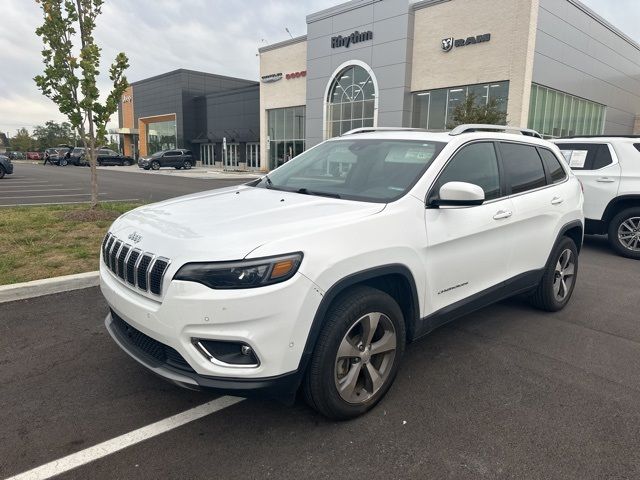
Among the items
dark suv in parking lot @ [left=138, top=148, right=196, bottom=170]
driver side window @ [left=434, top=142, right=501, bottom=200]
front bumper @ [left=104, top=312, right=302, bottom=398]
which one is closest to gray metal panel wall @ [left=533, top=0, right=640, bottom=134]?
driver side window @ [left=434, top=142, right=501, bottom=200]

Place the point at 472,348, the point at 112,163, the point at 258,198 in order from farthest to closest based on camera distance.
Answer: the point at 112,163 → the point at 472,348 → the point at 258,198

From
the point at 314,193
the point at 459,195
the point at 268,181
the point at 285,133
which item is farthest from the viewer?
the point at 285,133

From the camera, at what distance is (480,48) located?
22.9 m

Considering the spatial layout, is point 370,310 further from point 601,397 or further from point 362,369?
point 601,397

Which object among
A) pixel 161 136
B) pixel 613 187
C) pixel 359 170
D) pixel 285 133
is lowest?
pixel 613 187

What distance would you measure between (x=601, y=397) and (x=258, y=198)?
2.79 meters

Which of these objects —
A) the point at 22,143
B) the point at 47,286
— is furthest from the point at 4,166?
the point at 22,143

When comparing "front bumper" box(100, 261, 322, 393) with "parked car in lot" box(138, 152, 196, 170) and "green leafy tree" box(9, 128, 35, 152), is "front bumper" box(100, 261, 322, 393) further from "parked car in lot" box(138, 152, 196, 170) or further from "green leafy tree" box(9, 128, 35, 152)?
"green leafy tree" box(9, 128, 35, 152)

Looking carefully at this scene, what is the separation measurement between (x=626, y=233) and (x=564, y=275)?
12.5 ft

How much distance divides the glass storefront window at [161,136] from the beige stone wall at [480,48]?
38427mm

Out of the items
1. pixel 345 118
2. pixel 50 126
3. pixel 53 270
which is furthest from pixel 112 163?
pixel 50 126

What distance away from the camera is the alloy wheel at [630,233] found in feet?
24.7

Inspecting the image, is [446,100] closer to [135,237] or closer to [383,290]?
[383,290]

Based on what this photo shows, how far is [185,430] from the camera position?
8.95 feet
